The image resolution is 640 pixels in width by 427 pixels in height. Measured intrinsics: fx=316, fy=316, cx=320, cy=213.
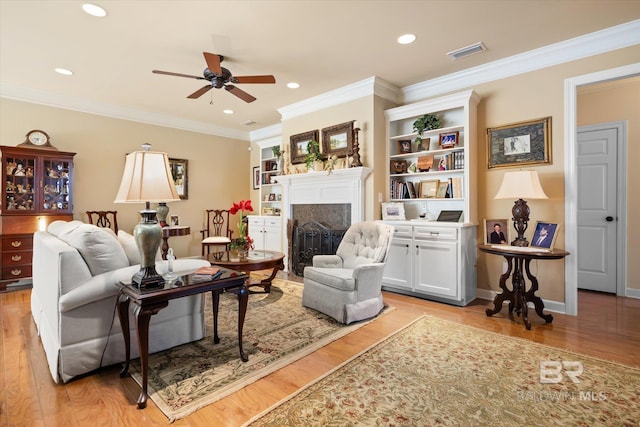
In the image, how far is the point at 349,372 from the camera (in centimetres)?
215

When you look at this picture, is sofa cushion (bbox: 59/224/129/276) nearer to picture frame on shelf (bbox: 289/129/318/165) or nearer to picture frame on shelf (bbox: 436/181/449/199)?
picture frame on shelf (bbox: 289/129/318/165)

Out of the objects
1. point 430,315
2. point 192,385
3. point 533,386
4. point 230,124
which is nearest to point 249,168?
point 230,124

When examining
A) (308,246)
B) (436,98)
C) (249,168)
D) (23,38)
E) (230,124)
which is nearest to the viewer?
(23,38)

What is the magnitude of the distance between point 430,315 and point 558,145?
2291 mm

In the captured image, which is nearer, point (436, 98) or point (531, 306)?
point (531, 306)

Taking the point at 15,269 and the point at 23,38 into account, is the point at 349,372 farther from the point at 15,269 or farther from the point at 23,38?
the point at 15,269

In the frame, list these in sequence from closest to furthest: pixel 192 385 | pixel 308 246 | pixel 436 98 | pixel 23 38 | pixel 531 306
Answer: pixel 192 385, pixel 23 38, pixel 531 306, pixel 436 98, pixel 308 246

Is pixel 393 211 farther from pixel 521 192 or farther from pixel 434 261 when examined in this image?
pixel 521 192

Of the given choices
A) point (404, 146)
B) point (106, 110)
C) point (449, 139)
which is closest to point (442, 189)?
point (449, 139)

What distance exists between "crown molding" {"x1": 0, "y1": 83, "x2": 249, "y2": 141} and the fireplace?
7.52 feet

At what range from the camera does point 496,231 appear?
3.70 metres

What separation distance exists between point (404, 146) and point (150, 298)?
373 cm

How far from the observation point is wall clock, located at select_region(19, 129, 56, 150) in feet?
14.9

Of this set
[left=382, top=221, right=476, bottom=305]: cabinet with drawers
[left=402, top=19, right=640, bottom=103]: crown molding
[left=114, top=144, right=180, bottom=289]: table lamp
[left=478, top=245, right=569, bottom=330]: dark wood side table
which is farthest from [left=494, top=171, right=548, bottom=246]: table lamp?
[left=114, top=144, right=180, bottom=289]: table lamp
